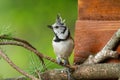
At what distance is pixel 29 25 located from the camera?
3.85 metres

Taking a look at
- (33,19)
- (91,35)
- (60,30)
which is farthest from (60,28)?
(33,19)

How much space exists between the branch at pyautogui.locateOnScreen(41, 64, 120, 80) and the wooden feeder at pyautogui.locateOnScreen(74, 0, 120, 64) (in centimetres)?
13

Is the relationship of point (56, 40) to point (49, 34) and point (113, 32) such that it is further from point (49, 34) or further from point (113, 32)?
→ point (49, 34)

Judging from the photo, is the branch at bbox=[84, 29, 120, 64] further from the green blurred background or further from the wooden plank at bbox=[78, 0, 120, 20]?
the green blurred background

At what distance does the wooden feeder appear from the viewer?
3.08m

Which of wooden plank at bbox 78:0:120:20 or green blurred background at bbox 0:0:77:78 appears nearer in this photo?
wooden plank at bbox 78:0:120:20

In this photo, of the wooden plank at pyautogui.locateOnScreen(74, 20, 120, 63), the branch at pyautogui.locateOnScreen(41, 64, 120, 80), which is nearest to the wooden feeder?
the wooden plank at pyautogui.locateOnScreen(74, 20, 120, 63)

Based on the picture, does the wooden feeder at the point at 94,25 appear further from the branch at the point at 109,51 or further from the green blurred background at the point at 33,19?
the green blurred background at the point at 33,19

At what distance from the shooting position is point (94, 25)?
3121 mm

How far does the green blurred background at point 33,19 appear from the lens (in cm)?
369

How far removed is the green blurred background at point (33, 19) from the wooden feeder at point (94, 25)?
0.53 metres

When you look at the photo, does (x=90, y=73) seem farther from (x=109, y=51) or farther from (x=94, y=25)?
(x=94, y=25)

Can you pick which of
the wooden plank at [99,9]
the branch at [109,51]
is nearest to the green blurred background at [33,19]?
the wooden plank at [99,9]

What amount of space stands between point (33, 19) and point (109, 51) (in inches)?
33.1
